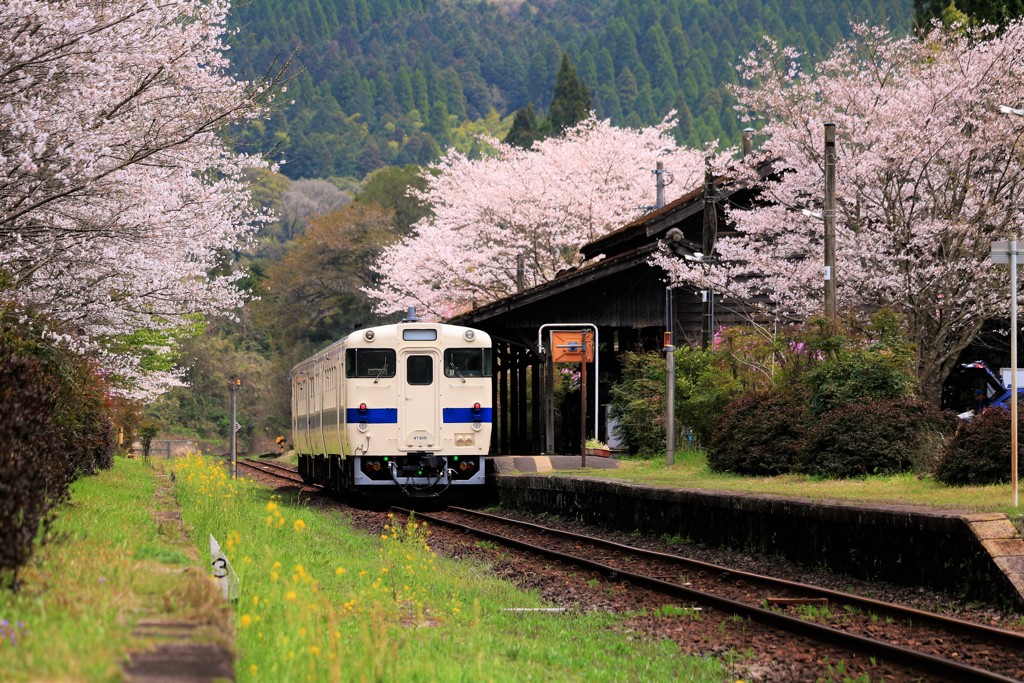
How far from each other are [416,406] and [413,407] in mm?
54

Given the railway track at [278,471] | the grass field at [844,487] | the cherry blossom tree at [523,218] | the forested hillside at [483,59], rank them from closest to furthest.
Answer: the grass field at [844,487]
the railway track at [278,471]
the cherry blossom tree at [523,218]
the forested hillside at [483,59]

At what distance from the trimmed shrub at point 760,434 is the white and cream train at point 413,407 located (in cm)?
403

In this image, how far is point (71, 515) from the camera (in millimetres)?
11281

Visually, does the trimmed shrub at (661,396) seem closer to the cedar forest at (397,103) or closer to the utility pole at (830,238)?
the utility pole at (830,238)

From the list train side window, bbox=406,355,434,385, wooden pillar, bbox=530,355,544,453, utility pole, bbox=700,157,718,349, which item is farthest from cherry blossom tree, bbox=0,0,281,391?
wooden pillar, bbox=530,355,544,453

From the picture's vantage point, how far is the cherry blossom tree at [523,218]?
133 feet

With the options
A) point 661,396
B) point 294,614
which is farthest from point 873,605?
point 661,396

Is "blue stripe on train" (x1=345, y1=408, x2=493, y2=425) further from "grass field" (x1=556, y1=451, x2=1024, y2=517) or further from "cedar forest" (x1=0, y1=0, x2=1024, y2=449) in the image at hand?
"cedar forest" (x1=0, y1=0, x2=1024, y2=449)

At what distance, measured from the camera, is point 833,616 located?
32.2 feet

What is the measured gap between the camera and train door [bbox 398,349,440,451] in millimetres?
21156

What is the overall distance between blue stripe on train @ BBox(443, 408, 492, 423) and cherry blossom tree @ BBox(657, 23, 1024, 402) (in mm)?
7534

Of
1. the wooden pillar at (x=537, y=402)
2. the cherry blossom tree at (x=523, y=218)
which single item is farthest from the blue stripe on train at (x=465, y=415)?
the cherry blossom tree at (x=523, y=218)

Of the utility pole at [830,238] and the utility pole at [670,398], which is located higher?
the utility pole at [830,238]

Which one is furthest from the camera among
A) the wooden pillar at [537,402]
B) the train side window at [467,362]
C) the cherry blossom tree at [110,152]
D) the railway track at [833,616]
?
the wooden pillar at [537,402]
